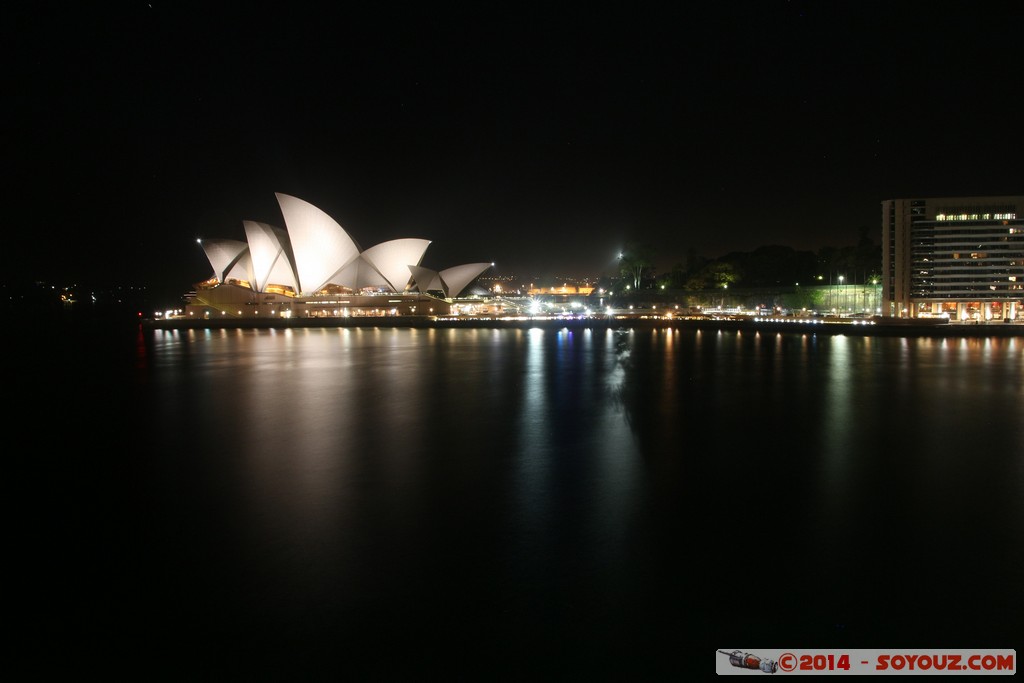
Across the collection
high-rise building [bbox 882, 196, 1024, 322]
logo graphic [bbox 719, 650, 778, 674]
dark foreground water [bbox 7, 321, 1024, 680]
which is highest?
high-rise building [bbox 882, 196, 1024, 322]

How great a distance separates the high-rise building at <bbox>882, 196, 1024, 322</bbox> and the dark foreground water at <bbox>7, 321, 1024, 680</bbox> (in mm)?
34301

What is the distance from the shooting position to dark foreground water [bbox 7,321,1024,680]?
330cm

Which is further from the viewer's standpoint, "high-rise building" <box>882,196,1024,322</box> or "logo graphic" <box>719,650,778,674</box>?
"high-rise building" <box>882,196,1024,322</box>

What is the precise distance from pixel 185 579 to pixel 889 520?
501cm

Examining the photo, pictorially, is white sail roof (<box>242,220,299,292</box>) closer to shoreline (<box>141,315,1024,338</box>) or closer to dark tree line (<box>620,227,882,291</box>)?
shoreline (<box>141,315,1024,338</box>)

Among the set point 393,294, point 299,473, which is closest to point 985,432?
point 299,473

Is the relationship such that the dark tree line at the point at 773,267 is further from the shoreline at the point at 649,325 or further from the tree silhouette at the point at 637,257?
the shoreline at the point at 649,325

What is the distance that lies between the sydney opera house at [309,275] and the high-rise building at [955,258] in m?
29.9

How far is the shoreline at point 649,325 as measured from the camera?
93.2 feet

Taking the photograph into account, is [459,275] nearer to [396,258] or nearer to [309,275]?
[396,258]

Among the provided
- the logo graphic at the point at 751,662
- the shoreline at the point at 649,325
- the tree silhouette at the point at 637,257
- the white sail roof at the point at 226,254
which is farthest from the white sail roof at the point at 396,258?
the logo graphic at the point at 751,662

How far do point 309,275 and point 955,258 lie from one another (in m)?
40.7

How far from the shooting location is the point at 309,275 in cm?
4228

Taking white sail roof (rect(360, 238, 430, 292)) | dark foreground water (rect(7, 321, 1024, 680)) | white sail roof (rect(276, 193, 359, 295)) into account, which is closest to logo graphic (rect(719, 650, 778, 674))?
dark foreground water (rect(7, 321, 1024, 680))
